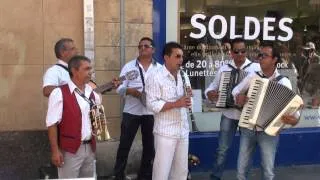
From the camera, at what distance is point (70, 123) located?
4.65 meters

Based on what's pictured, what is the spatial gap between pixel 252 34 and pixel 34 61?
302 centimetres

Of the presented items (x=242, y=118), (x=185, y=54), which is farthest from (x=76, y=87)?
(x=185, y=54)

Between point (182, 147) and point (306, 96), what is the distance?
11.5ft

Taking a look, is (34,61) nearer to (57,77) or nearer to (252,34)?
(57,77)

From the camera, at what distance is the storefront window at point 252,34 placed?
7.57 m

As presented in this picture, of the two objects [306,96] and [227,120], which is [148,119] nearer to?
[227,120]

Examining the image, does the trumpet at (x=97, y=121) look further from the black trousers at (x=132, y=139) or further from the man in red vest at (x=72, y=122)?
the black trousers at (x=132, y=139)

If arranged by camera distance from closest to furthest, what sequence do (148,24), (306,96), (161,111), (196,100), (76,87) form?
(76,87), (161,111), (148,24), (196,100), (306,96)

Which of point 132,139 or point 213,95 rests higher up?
point 213,95

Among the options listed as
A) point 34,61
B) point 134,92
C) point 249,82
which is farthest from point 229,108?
point 34,61

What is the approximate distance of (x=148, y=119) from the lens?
21.4 ft

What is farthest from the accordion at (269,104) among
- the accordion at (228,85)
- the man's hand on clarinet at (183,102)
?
the man's hand on clarinet at (183,102)

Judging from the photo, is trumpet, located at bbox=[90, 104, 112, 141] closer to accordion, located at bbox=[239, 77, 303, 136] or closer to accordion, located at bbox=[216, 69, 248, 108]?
accordion, located at bbox=[239, 77, 303, 136]

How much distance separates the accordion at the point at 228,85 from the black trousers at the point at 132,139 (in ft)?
2.97
